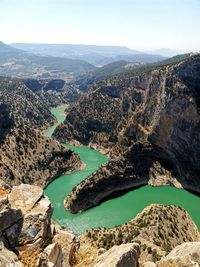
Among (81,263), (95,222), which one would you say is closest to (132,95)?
(95,222)

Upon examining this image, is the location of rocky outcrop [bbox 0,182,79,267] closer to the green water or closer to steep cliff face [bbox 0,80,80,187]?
the green water

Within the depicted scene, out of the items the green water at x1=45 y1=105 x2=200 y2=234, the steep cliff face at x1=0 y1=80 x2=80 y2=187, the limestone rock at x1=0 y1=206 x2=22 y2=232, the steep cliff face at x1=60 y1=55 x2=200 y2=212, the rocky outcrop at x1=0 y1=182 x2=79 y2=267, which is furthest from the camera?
the steep cliff face at x1=60 y1=55 x2=200 y2=212

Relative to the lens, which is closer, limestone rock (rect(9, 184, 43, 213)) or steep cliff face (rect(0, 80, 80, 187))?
limestone rock (rect(9, 184, 43, 213))

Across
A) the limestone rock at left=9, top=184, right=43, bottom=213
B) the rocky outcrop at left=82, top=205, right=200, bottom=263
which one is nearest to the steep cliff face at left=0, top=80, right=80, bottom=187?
the rocky outcrop at left=82, top=205, right=200, bottom=263

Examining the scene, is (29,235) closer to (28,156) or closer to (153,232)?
(153,232)

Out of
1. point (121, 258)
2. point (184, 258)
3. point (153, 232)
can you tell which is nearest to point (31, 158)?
point (153, 232)

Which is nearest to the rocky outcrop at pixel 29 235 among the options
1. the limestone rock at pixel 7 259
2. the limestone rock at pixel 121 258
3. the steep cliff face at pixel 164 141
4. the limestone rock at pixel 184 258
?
the limestone rock at pixel 7 259
